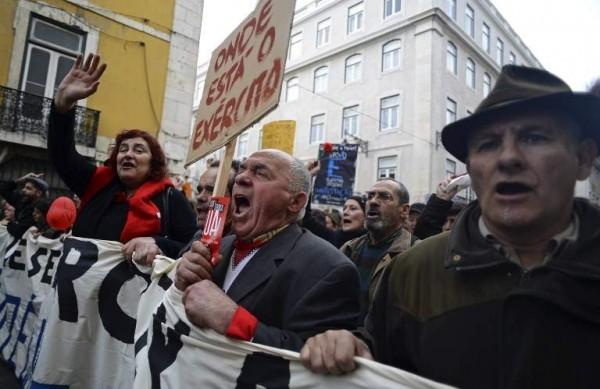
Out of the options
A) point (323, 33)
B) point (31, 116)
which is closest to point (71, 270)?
point (31, 116)

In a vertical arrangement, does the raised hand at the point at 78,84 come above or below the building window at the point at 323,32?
below

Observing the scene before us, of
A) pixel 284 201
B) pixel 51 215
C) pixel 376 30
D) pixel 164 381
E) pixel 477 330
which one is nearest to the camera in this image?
pixel 477 330

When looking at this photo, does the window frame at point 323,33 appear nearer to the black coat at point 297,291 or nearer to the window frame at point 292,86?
the window frame at point 292,86

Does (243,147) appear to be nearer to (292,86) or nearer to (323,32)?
(292,86)

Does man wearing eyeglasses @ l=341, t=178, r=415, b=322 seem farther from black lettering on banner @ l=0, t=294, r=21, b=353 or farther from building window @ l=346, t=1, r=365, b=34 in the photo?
building window @ l=346, t=1, r=365, b=34

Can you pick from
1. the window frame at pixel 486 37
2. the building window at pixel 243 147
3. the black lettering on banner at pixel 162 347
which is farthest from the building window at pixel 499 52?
the black lettering on banner at pixel 162 347

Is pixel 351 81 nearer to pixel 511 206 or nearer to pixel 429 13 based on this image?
pixel 429 13

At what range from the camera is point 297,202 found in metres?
2.12

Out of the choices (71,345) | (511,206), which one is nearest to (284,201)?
(511,206)

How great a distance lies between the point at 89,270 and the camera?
2.77 metres

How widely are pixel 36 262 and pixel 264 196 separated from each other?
3.14 m

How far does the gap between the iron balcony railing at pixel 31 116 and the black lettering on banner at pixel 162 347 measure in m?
9.64

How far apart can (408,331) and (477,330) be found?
0.25m

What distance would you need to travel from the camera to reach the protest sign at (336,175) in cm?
1216
